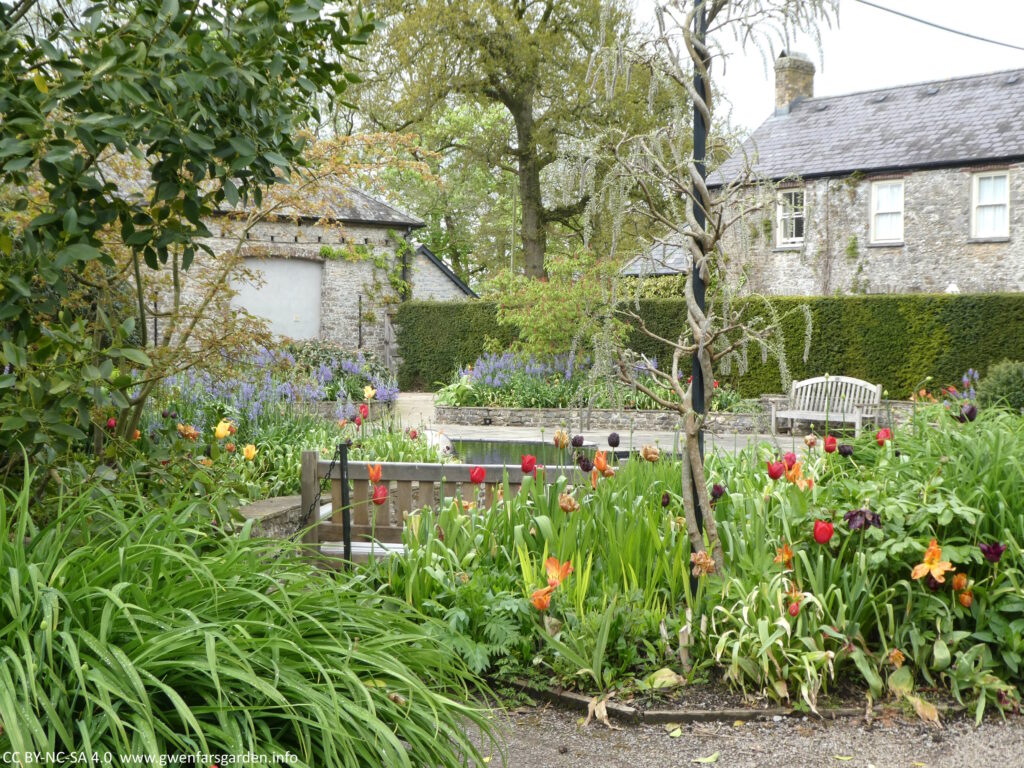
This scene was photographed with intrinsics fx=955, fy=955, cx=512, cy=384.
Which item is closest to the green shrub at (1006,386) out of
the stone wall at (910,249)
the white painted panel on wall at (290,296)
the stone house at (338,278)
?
the stone wall at (910,249)

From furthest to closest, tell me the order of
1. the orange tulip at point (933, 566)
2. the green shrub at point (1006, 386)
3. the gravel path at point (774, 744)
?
1. the green shrub at point (1006, 386)
2. the orange tulip at point (933, 566)
3. the gravel path at point (774, 744)

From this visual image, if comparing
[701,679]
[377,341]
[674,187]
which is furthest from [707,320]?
[377,341]

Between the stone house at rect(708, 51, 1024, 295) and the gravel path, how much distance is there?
685 inches

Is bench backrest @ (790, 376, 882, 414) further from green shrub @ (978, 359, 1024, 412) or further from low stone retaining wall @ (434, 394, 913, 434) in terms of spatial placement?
green shrub @ (978, 359, 1024, 412)

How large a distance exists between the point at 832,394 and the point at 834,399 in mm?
116

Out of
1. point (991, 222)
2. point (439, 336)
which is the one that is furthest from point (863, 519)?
point (991, 222)

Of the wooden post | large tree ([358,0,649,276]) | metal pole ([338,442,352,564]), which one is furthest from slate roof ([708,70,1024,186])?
metal pole ([338,442,352,564])

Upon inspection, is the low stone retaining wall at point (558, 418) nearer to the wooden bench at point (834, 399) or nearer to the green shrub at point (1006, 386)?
the wooden bench at point (834, 399)

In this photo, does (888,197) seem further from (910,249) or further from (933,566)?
(933,566)

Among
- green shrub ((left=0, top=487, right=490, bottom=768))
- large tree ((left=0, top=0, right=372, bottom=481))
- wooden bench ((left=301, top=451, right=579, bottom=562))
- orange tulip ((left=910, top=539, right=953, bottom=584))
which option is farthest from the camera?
wooden bench ((left=301, top=451, right=579, bottom=562))

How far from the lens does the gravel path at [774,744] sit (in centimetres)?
298

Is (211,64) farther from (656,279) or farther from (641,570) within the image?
(656,279)

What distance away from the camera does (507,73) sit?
23172 mm

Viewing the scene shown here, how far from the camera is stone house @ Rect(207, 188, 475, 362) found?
21.5m
